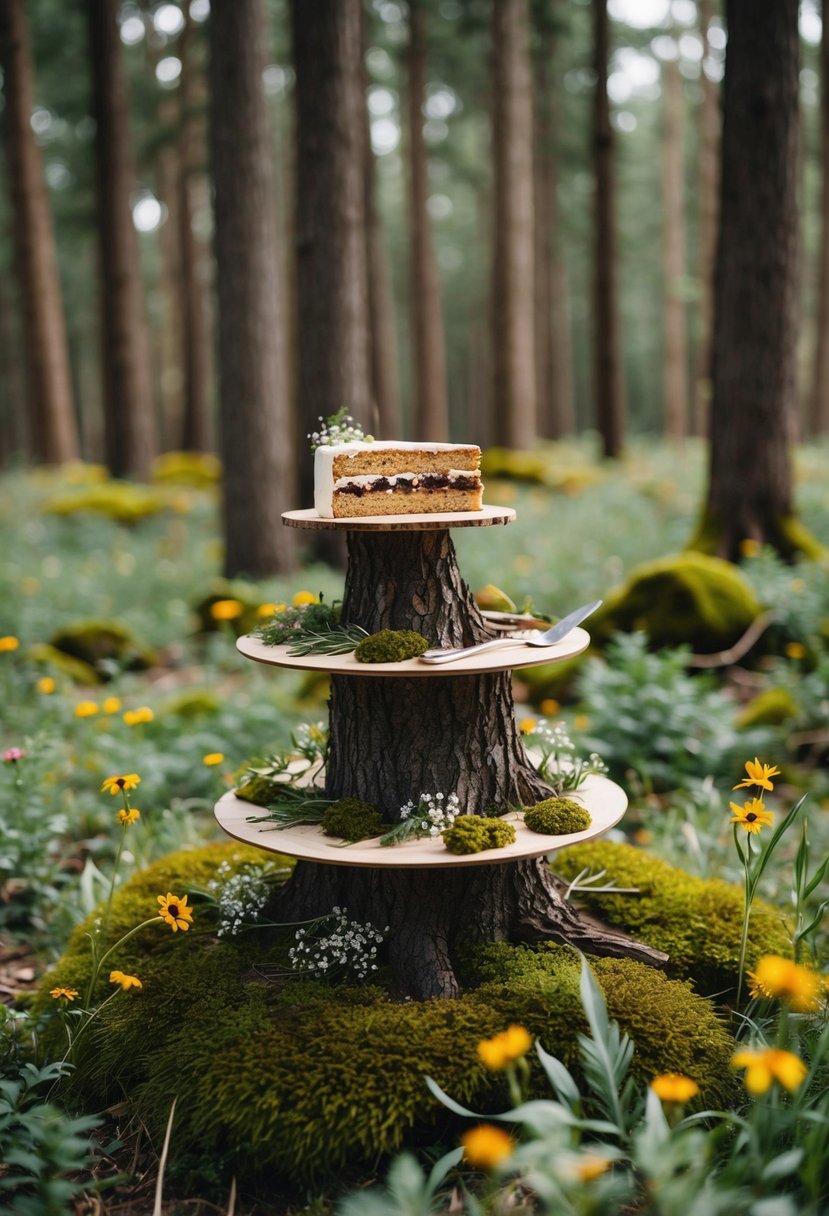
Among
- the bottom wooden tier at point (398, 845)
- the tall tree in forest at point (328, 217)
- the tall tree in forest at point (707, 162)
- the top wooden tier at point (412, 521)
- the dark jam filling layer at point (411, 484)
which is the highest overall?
the tall tree in forest at point (707, 162)

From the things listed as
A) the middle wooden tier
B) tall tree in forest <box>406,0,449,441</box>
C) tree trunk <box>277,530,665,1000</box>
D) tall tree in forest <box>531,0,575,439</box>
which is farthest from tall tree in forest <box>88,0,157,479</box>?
the middle wooden tier

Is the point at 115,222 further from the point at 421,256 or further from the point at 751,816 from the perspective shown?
the point at 751,816

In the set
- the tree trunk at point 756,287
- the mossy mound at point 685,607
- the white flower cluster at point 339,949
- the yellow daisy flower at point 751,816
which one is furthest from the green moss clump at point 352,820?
the tree trunk at point 756,287

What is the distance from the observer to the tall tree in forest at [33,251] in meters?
13.6

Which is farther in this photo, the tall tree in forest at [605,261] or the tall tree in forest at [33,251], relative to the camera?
the tall tree in forest at [33,251]

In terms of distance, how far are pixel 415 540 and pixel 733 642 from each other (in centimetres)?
407

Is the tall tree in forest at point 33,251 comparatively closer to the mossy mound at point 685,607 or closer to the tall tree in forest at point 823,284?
the mossy mound at point 685,607

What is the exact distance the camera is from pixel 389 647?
277cm

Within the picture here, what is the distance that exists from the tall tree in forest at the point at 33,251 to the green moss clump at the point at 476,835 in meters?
14.4

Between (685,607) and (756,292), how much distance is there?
248 cm

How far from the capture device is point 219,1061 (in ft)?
8.74

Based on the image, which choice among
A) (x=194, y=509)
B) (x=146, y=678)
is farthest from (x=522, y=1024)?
(x=194, y=509)

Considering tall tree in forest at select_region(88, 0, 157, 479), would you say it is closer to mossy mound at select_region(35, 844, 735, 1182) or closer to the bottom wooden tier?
the bottom wooden tier

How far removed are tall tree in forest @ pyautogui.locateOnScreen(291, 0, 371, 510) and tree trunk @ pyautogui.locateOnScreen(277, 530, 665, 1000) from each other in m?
4.44
